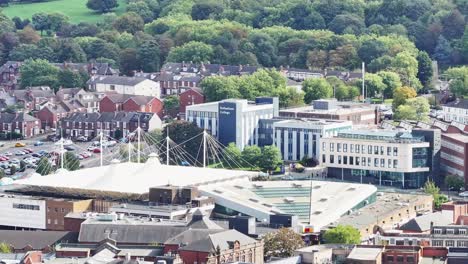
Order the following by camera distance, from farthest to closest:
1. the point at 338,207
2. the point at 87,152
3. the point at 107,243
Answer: the point at 87,152
the point at 338,207
the point at 107,243

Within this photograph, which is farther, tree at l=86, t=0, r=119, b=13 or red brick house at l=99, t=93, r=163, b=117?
tree at l=86, t=0, r=119, b=13

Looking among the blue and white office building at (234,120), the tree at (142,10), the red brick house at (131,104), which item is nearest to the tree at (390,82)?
the red brick house at (131,104)

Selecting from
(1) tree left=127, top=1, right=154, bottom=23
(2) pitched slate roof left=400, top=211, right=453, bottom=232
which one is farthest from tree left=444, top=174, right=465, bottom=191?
(1) tree left=127, top=1, right=154, bottom=23

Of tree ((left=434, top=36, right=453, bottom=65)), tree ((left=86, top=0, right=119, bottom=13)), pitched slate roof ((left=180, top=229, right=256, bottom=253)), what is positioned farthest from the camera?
tree ((left=86, top=0, right=119, bottom=13))

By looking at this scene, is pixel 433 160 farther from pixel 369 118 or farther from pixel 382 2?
pixel 382 2

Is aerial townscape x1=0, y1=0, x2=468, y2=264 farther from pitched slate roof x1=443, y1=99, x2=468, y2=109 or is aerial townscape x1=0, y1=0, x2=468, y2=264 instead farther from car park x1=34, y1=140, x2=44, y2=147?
car park x1=34, y1=140, x2=44, y2=147

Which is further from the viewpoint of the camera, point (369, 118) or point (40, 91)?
point (40, 91)

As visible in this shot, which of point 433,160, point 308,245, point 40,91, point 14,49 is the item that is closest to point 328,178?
point 433,160
